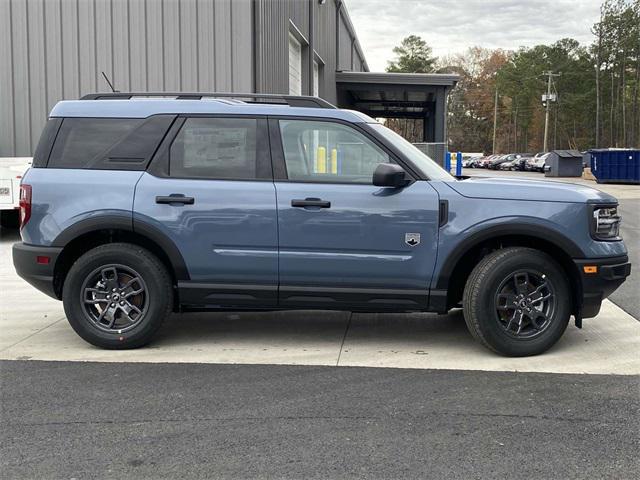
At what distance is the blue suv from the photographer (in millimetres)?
4961

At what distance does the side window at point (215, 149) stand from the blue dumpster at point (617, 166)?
30.3m

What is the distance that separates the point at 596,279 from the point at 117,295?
3.76 m

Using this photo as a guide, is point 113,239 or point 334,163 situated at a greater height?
point 334,163

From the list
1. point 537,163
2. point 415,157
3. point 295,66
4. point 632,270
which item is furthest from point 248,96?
point 537,163

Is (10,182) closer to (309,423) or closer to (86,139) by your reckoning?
(86,139)

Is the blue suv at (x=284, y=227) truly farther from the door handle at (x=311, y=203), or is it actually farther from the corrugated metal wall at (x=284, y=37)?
the corrugated metal wall at (x=284, y=37)

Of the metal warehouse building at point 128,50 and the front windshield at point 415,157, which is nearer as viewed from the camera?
the front windshield at point 415,157

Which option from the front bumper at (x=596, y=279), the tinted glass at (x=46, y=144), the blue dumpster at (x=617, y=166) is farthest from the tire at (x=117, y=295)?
the blue dumpster at (x=617, y=166)

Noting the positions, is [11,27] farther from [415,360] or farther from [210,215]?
[415,360]

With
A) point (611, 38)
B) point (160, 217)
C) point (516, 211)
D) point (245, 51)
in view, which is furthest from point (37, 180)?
point (611, 38)

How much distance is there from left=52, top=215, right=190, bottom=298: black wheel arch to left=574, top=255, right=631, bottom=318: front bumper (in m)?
3.09

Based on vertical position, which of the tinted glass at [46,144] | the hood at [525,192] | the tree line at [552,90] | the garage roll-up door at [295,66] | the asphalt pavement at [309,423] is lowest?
the asphalt pavement at [309,423]

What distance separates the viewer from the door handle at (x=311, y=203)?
4.99 metres

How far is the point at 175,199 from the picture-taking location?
509 centimetres
